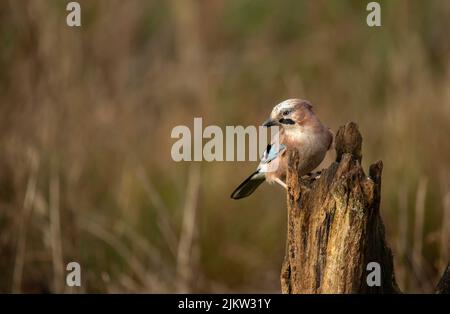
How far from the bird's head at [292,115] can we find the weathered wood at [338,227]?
14.9 inches

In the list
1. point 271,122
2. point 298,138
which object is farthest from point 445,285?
point 271,122

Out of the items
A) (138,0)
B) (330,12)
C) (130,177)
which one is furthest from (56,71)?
(330,12)

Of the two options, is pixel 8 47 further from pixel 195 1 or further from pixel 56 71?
pixel 195 1

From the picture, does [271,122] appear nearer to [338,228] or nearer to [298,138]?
[298,138]

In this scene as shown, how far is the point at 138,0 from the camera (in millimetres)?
10148

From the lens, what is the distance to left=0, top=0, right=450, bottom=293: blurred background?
22.1ft

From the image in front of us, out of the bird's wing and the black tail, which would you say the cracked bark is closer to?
the bird's wing

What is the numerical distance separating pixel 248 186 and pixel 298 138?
50 centimetres

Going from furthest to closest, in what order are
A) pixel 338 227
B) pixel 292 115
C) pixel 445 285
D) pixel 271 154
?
pixel 271 154, pixel 292 115, pixel 445 285, pixel 338 227

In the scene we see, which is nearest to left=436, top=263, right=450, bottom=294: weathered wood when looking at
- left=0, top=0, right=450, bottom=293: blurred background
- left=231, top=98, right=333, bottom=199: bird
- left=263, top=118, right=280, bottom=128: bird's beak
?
left=231, top=98, right=333, bottom=199: bird

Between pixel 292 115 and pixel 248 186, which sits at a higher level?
pixel 292 115

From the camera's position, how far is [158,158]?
27.6ft

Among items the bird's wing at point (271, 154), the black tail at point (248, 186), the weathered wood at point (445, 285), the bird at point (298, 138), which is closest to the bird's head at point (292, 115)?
the bird at point (298, 138)

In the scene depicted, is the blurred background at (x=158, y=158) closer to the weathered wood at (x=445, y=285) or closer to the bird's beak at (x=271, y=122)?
the bird's beak at (x=271, y=122)
